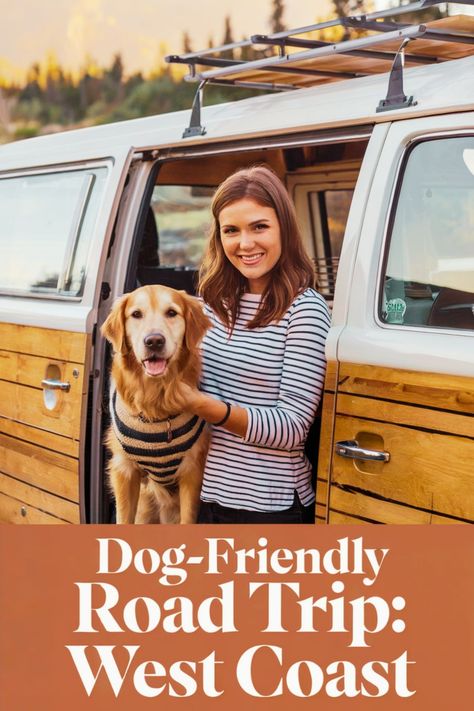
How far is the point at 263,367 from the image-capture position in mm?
3209

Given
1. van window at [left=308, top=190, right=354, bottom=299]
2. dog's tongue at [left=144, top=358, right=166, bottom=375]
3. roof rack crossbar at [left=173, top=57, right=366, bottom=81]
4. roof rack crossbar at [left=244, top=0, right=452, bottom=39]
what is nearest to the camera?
roof rack crossbar at [left=244, top=0, right=452, bottom=39]

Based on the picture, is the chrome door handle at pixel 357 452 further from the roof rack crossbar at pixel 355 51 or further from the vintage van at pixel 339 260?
the roof rack crossbar at pixel 355 51

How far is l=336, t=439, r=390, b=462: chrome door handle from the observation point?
9.55 ft

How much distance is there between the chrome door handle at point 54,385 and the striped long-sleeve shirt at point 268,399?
1.08m

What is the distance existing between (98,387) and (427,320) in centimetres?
169

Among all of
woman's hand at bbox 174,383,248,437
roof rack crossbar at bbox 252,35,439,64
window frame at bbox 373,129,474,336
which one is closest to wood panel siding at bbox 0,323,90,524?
woman's hand at bbox 174,383,248,437

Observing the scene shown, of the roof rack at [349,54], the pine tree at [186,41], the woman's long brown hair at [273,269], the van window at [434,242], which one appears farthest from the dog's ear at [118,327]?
the pine tree at [186,41]

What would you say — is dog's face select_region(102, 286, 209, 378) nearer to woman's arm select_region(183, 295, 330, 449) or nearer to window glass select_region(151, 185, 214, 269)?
woman's arm select_region(183, 295, 330, 449)

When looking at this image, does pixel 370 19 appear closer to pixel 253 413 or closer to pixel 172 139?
pixel 172 139

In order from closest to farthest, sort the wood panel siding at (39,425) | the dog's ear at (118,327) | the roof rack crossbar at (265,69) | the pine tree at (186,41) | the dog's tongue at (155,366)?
the dog's tongue at (155,366) → the dog's ear at (118,327) → the roof rack crossbar at (265,69) → the wood panel siding at (39,425) → the pine tree at (186,41)

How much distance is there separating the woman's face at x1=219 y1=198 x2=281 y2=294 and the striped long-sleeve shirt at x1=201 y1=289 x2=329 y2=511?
0.42ft

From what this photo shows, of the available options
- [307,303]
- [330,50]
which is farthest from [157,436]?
[330,50]

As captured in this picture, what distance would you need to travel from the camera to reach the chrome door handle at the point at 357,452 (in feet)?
9.55

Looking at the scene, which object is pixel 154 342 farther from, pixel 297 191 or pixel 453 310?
pixel 297 191
